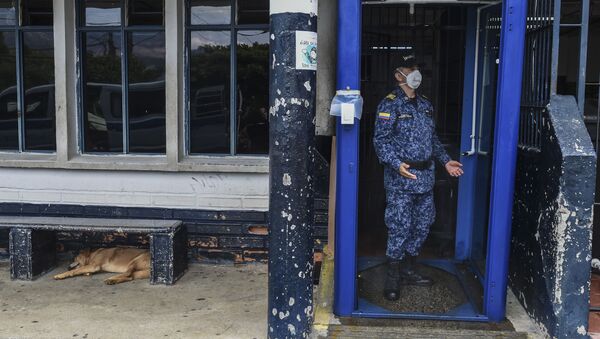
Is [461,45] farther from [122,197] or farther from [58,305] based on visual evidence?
[58,305]

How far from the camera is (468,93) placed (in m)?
5.12

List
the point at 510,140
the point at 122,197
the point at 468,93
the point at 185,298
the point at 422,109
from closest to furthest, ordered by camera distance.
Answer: the point at 510,140 → the point at 422,109 → the point at 185,298 → the point at 468,93 → the point at 122,197

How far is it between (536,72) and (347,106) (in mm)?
1400

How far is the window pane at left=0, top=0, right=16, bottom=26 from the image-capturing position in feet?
18.9

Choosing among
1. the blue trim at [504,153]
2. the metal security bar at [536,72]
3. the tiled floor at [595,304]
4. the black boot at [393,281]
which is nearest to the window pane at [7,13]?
the black boot at [393,281]

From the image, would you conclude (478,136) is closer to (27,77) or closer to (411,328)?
(411,328)

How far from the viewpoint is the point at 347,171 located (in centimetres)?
402

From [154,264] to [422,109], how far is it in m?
2.58

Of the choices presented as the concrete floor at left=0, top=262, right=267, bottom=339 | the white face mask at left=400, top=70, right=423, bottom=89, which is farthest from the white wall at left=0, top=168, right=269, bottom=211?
the white face mask at left=400, top=70, right=423, bottom=89

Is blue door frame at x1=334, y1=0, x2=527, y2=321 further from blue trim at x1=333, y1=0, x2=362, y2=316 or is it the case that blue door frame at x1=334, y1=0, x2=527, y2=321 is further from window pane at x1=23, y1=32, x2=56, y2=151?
window pane at x1=23, y1=32, x2=56, y2=151

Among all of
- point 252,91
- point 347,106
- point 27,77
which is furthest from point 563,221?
point 27,77

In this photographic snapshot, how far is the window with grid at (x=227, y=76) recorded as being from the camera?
5.50 m

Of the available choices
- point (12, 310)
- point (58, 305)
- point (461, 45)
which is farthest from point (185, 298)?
point (461, 45)

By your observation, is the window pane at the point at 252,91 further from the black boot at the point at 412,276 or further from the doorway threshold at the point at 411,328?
the doorway threshold at the point at 411,328
